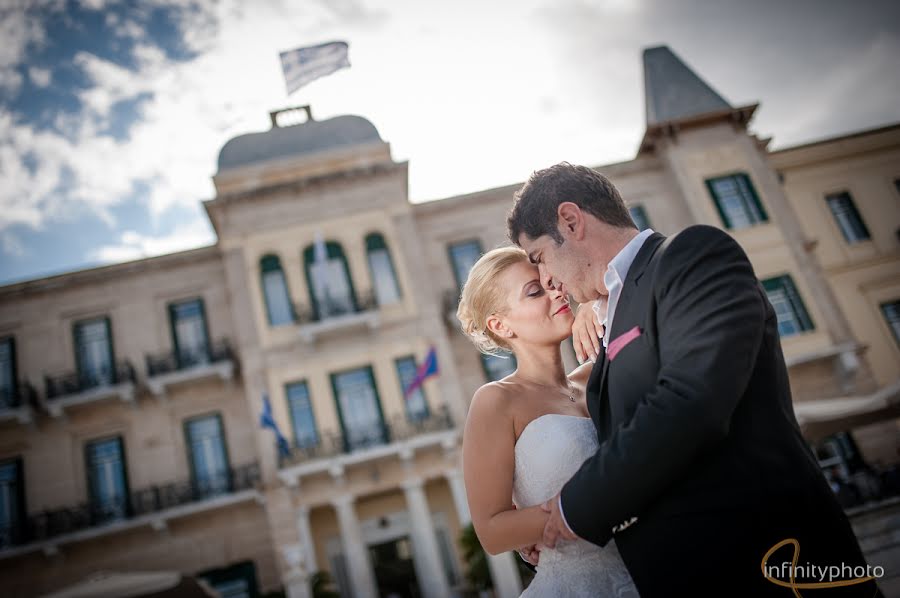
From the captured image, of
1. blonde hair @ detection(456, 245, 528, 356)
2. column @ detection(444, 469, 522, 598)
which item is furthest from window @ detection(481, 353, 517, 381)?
blonde hair @ detection(456, 245, 528, 356)

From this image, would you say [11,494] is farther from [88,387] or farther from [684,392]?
[684,392]

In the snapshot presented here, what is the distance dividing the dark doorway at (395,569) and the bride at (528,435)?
1551 centimetres

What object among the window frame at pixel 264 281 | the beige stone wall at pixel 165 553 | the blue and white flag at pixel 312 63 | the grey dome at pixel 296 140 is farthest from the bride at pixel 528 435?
the grey dome at pixel 296 140

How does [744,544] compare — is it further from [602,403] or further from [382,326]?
[382,326]

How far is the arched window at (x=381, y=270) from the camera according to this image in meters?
18.5

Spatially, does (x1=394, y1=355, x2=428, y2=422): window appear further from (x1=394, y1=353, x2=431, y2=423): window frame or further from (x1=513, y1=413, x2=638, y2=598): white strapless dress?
(x1=513, y1=413, x2=638, y2=598): white strapless dress

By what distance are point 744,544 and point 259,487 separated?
16661 millimetres

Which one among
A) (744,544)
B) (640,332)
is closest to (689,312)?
(640,332)

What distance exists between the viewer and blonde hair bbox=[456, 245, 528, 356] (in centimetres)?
305

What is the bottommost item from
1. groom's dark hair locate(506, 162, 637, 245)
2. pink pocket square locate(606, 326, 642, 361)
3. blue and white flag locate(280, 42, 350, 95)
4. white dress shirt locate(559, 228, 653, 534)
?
pink pocket square locate(606, 326, 642, 361)

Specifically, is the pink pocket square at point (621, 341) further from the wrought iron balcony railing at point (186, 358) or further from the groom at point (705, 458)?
the wrought iron balcony railing at point (186, 358)

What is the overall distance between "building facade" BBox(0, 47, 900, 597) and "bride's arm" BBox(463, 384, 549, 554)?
1380 centimetres

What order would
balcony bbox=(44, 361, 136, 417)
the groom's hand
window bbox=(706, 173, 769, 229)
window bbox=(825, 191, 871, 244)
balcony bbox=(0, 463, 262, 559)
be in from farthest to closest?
1. window bbox=(825, 191, 871, 244)
2. window bbox=(706, 173, 769, 229)
3. balcony bbox=(44, 361, 136, 417)
4. balcony bbox=(0, 463, 262, 559)
5. the groom's hand

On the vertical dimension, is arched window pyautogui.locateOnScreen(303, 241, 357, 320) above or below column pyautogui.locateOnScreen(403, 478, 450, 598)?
above
